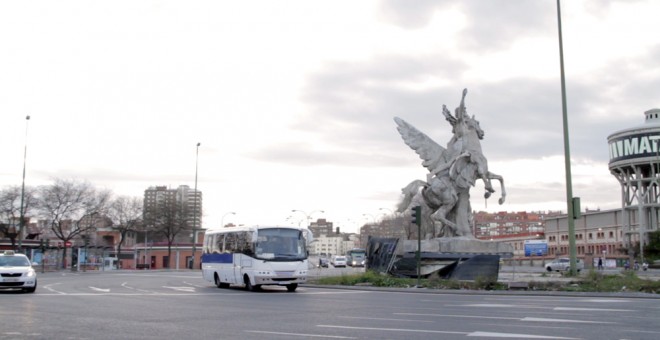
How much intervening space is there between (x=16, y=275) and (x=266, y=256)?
8.77 m

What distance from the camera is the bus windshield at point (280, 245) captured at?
88.9ft

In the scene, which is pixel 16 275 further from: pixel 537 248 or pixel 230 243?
pixel 537 248

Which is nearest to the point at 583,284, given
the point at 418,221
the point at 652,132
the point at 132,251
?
the point at 418,221

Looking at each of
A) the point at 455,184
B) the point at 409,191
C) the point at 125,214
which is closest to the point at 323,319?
the point at 455,184

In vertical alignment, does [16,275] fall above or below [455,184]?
below

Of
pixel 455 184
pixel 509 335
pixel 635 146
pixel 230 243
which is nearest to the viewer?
pixel 509 335

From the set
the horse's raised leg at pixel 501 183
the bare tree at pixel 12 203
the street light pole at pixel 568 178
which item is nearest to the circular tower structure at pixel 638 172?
the horse's raised leg at pixel 501 183

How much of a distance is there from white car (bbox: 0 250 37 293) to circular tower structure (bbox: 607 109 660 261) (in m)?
82.2

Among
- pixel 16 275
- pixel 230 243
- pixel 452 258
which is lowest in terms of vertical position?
pixel 16 275

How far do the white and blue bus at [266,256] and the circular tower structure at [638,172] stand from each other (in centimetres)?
7451

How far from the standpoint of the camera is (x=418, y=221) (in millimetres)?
28250

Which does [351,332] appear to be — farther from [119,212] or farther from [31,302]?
[119,212]

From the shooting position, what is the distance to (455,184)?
36.4 m

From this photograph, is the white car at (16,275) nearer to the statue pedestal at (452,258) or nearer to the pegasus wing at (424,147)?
the statue pedestal at (452,258)
